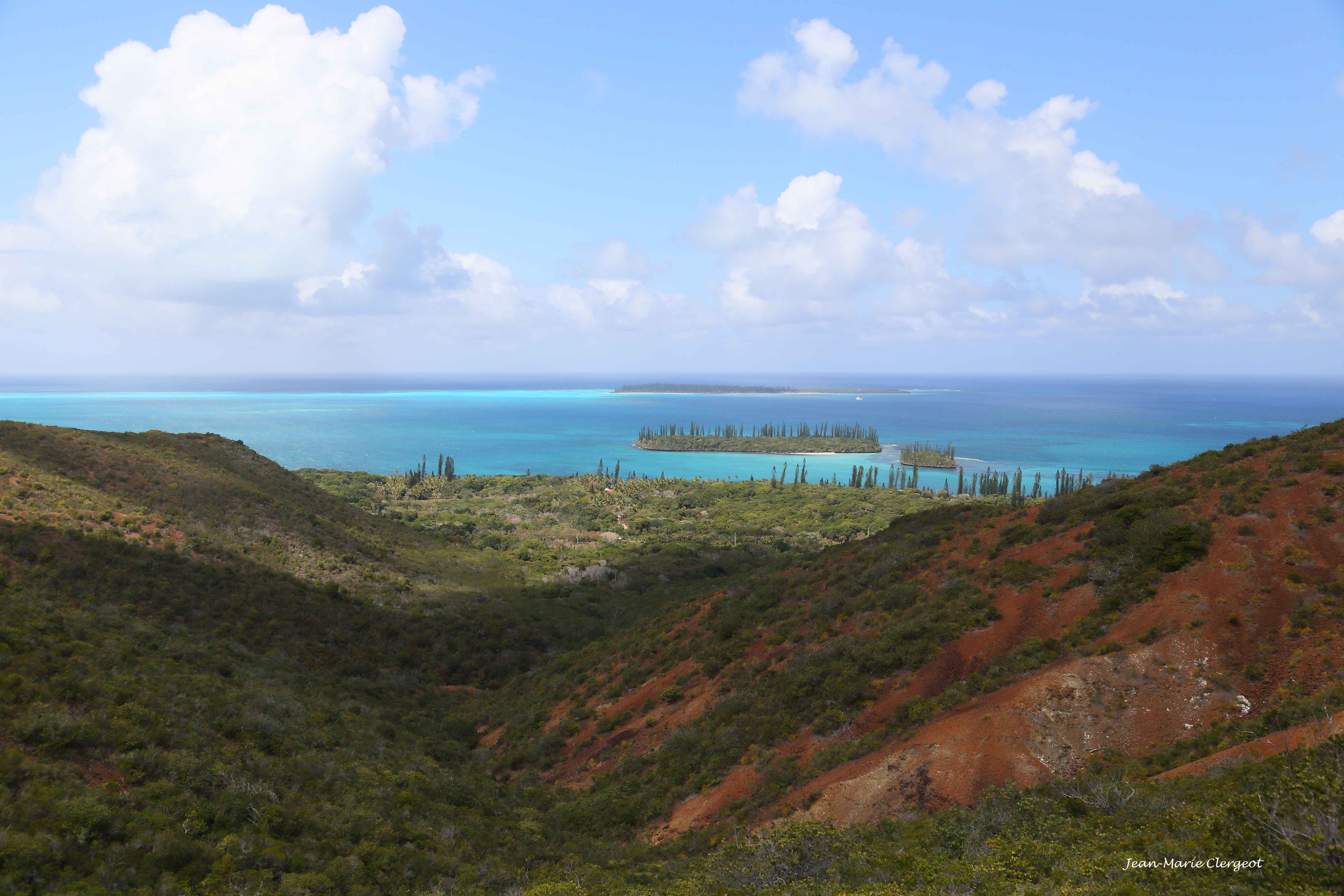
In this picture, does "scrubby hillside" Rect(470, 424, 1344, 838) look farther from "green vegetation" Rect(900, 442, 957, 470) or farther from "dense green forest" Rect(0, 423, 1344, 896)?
"green vegetation" Rect(900, 442, 957, 470)

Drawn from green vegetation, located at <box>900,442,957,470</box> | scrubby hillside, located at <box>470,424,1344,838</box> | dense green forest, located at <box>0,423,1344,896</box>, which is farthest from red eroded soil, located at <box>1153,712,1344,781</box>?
green vegetation, located at <box>900,442,957,470</box>

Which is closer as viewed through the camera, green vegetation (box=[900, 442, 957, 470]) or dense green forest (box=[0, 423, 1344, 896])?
dense green forest (box=[0, 423, 1344, 896])

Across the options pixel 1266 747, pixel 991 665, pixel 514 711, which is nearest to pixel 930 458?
pixel 514 711

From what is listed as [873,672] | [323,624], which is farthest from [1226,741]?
[323,624]

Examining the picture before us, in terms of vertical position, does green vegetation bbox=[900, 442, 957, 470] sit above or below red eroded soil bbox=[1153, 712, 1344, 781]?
below

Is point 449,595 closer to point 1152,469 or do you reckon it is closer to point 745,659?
point 745,659
